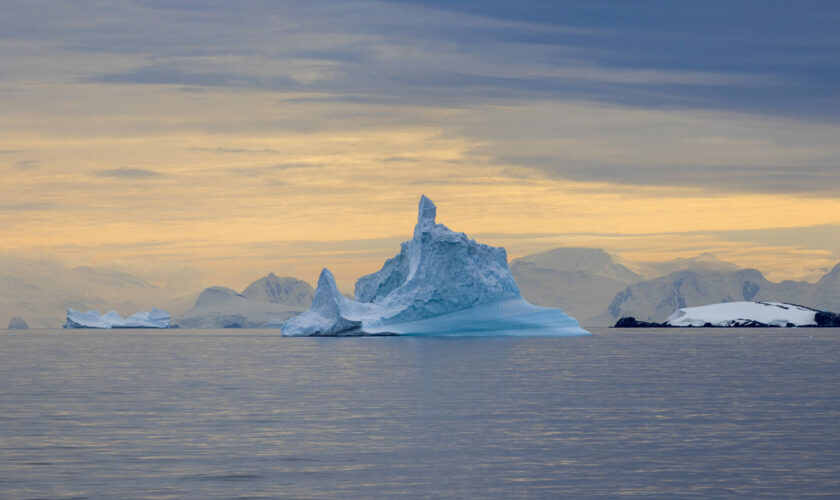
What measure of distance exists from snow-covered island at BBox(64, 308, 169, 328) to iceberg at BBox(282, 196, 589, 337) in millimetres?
105120

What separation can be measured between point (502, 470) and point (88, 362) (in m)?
44.8

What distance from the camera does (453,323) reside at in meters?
82.1

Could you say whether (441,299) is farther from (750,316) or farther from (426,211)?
(750,316)

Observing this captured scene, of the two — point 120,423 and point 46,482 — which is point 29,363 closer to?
point 120,423

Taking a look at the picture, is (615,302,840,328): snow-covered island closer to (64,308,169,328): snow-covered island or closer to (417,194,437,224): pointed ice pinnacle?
(64,308,169,328): snow-covered island

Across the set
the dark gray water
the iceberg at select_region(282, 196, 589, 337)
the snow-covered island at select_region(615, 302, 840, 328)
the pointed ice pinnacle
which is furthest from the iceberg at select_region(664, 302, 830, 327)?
the dark gray water

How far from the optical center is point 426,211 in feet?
269

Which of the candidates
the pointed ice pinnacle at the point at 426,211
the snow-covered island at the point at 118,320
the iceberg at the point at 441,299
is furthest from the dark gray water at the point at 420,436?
the snow-covered island at the point at 118,320

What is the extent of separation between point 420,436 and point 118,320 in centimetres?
17548

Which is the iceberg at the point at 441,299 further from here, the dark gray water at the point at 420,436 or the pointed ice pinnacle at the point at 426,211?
the dark gray water at the point at 420,436

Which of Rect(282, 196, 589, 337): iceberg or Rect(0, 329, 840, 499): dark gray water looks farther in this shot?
Rect(282, 196, 589, 337): iceberg

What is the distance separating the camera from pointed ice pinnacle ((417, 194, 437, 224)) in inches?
3201

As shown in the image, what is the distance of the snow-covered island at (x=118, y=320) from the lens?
17838 centimetres

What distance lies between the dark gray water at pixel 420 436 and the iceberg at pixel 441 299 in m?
36.3
